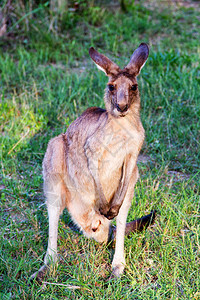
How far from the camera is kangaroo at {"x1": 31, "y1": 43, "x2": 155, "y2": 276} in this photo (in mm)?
2814

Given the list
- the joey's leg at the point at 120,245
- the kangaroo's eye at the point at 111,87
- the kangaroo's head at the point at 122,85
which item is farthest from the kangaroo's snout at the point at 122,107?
the joey's leg at the point at 120,245

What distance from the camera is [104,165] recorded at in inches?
113

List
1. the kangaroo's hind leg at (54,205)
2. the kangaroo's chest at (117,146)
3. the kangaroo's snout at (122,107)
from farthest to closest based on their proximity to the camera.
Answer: the kangaroo's hind leg at (54,205), the kangaroo's chest at (117,146), the kangaroo's snout at (122,107)

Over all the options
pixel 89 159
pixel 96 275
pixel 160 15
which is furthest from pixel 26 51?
pixel 96 275

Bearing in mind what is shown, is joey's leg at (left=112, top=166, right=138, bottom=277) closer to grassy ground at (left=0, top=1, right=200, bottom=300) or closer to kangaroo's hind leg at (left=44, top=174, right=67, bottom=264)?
grassy ground at (left=0, top=1, right=200, bottom=300)

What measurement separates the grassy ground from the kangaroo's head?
0.91m

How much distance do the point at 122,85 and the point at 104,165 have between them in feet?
1.71

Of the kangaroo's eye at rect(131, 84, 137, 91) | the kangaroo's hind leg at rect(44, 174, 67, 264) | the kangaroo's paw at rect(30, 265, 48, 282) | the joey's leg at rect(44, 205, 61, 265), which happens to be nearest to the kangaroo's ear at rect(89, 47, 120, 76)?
the kangaroo's eye at rect(131, 84, 137, 91)

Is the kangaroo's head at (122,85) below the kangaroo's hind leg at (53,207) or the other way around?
the other way around

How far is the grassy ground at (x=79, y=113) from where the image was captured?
9.05 feet

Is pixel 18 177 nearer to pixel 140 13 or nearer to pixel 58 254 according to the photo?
pixel 58 254

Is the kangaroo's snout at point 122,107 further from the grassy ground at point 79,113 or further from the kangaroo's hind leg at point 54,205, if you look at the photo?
the grassy ground at point 79,113

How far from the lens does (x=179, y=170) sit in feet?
13.3

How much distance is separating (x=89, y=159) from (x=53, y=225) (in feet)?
1.62
